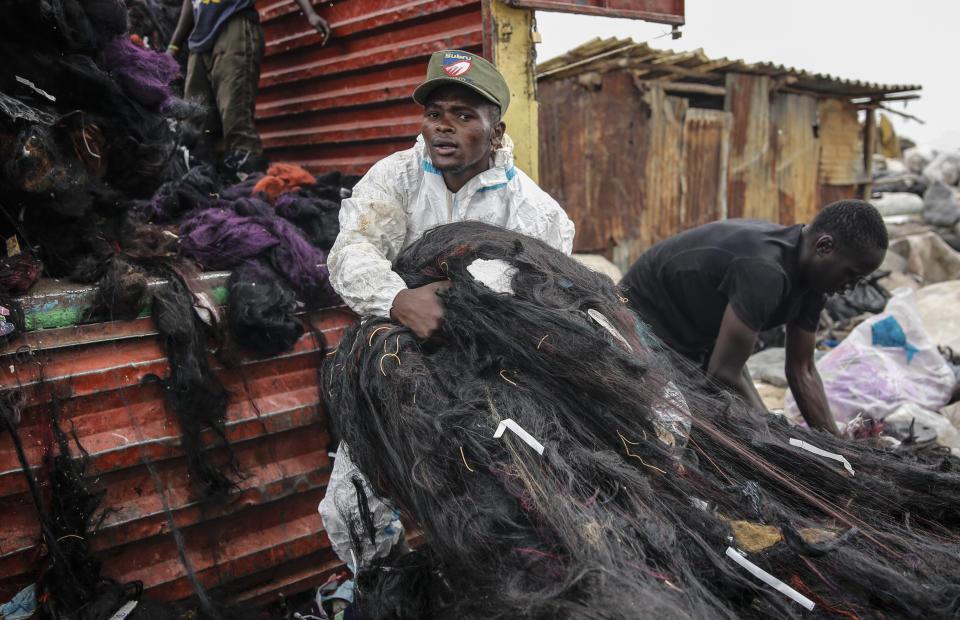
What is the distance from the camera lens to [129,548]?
2494mm

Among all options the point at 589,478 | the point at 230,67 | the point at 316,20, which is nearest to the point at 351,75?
the point at 316,20

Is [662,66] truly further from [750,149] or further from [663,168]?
[750,149]

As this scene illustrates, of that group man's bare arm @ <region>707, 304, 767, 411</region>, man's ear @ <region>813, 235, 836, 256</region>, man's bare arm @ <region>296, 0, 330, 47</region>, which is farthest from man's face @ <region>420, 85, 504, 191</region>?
man's bare arm @ <region>296, 0, 330, 47</region>

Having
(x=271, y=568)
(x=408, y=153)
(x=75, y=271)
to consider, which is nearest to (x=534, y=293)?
(x=408, y=153)

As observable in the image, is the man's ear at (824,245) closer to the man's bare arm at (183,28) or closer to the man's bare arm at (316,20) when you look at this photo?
the man's bare arm at (316,20)

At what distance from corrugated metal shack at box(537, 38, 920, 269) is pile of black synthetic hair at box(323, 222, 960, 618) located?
21.1 feet

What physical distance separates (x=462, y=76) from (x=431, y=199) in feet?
1.56

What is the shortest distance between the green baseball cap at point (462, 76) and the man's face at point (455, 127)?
4 centimetres

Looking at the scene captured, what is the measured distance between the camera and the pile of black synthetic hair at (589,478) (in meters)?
1.33

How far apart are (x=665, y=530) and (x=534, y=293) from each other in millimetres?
734

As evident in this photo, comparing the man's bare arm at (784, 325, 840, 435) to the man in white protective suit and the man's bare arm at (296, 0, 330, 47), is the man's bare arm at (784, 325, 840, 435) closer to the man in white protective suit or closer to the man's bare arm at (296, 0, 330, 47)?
the man in white protective suit

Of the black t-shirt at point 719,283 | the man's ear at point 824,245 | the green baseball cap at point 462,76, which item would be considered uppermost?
the green baseball cap at point 462,76

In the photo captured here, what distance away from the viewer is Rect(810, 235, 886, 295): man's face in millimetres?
2914

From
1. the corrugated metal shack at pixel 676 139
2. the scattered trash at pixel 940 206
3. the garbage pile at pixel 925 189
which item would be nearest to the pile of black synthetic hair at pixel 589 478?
the corrugated metal shack at pixel 676 139
